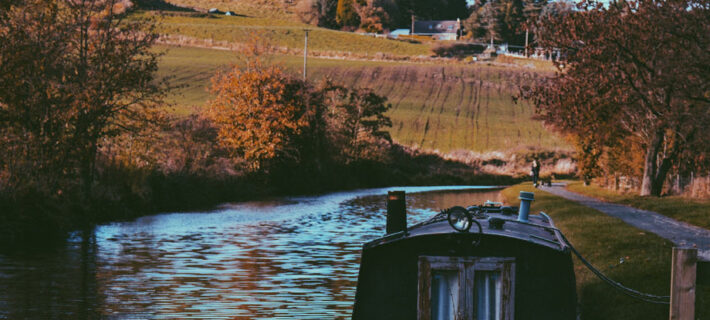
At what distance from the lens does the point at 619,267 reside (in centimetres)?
1655

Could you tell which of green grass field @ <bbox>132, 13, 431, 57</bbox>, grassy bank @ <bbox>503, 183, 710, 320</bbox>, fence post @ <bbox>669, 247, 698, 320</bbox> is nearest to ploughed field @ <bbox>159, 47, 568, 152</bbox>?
green grass field @ <bbox>132, 13, 431, 57</bbox>

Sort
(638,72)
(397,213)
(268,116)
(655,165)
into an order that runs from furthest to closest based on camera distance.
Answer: (268,116) < (655,165) < (638,72) < (397,213)

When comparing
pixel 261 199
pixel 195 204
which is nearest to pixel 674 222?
pixel 195 204

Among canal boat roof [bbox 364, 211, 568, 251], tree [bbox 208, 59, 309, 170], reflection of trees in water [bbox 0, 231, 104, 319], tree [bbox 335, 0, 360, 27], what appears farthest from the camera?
tree [bbox 335, 0, 360, 27]

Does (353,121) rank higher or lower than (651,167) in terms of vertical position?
higher

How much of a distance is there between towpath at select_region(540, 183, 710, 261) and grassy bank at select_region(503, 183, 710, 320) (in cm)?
55

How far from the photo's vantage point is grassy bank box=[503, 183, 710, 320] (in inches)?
523

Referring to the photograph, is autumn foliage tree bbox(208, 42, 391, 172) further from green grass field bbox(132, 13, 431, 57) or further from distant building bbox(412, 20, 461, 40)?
distant building bbox(412, 20, 461, 40)

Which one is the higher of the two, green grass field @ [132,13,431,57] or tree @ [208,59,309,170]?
green grass field @ [132,13,431,57]

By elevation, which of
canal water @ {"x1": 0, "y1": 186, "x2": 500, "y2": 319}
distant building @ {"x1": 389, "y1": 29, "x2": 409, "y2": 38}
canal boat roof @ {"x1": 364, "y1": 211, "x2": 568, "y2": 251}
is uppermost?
distant building @ {"x1": 389, "y1": 29, "x2": 409, "y2": 38}

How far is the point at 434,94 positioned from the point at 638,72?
69.0 m

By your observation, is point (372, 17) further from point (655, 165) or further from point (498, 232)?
point (498, 232)

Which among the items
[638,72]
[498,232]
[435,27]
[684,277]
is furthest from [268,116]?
[435,27]

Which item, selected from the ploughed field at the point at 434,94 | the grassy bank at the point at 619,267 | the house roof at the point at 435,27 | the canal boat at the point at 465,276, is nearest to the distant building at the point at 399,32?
the house roof at the point at 435,27
